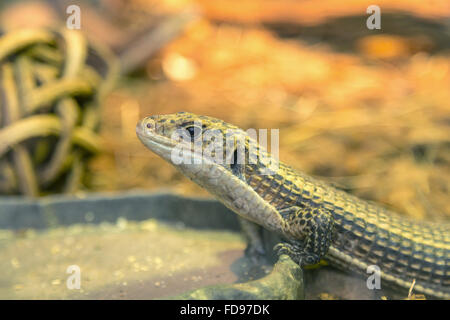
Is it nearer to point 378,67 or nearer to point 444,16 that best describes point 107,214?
point 378,67

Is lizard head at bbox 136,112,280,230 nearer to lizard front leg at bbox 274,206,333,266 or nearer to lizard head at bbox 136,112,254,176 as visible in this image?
lizard head at bbox 136,112,254,176

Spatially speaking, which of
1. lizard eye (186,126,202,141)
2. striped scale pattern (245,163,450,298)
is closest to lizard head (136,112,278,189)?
lizard eye (186,126,202,141)

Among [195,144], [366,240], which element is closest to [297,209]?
[366,240]

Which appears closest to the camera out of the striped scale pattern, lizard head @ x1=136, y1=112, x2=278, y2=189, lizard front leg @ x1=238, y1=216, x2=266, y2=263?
lizard head @ x1=136, y1=112, x2=278, y2=189

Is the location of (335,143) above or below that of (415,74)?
below

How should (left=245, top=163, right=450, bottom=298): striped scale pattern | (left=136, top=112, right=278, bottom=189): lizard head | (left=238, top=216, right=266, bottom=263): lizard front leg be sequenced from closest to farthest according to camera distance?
(left=136, top=112, right=278, bottom=189): lizard head
(left=245, top=163, right=450, bottom=298): striped scale pattern
(left=238, top=216, right=266, bottom=263): lizard front leg

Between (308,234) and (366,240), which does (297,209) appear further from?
(366,240)

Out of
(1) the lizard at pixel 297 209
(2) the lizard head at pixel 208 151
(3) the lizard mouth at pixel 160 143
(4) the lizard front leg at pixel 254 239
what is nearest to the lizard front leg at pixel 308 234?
(1) the lizard at pixel 297 209

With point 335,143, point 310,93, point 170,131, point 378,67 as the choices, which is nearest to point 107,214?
point 170,131
